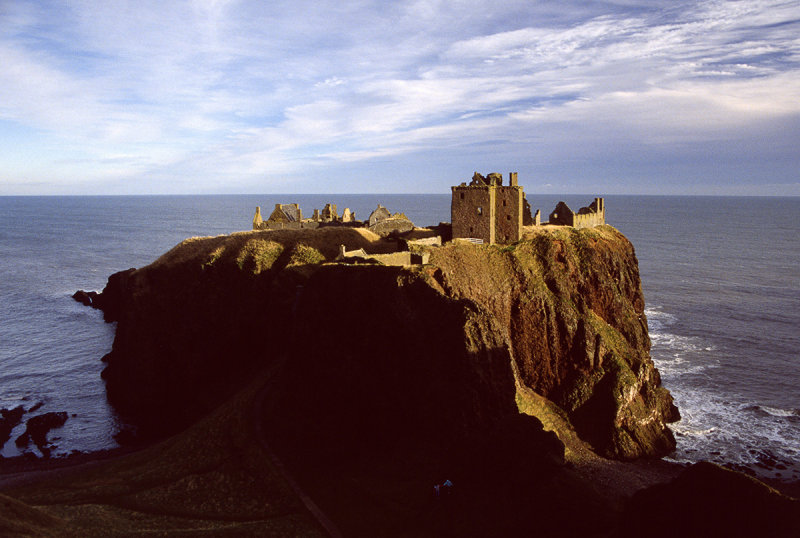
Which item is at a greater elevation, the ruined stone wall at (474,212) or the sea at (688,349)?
the ruined stone wall at (474,212)

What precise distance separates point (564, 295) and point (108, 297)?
7132cm

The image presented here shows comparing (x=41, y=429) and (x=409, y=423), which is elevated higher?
(x=409, y=423)

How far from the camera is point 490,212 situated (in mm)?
47719

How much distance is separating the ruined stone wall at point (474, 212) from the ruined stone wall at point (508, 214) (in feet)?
1.90

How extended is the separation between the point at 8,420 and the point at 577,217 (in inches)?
2152

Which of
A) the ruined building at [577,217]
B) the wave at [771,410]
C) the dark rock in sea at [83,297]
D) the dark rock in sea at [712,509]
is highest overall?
the ruined building at [577,217]

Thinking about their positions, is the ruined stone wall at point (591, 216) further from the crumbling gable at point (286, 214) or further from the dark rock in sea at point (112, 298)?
the dark rock in sea at point (112, 298)

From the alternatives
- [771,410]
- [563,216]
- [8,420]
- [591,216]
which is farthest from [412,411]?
[8,420]

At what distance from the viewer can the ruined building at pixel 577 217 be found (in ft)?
189

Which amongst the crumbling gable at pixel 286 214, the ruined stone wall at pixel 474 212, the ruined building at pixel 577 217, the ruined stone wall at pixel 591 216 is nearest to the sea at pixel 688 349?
the ruined stone wall at pixel 591 216

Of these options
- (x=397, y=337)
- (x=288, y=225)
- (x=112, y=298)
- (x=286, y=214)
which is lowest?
(x=112, y=298)

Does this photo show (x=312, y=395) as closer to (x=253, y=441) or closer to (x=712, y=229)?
(x=253, y=441)

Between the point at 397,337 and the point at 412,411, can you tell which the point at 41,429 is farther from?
the point at 412,411

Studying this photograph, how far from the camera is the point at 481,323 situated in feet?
106
